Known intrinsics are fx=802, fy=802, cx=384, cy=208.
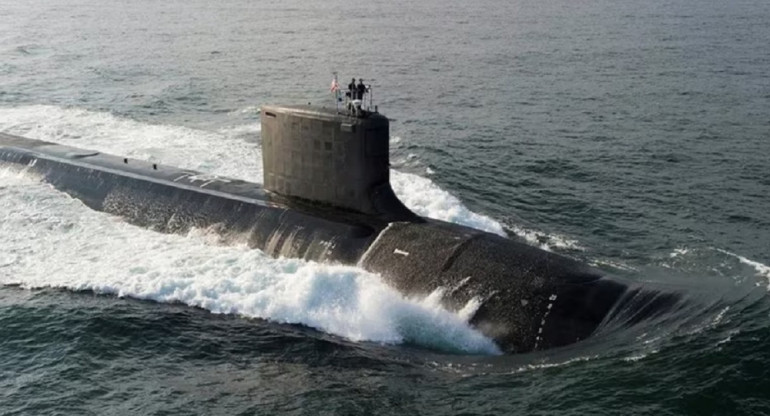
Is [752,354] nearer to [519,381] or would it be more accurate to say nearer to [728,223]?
[519,381]

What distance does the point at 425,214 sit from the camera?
23969 millimetres

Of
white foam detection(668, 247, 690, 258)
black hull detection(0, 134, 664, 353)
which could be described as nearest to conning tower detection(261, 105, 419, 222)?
black hull detection(0, 134, 664, 353)

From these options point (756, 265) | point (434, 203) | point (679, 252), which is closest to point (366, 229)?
point (434, 203)

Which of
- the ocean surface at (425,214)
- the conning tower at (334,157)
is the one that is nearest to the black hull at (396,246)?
the conning tower at (334,157)

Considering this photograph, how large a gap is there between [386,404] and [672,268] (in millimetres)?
9139

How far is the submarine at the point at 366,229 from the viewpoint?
14.9m

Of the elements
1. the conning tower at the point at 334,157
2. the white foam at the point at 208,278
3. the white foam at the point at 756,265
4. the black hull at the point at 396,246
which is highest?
the conning tower at the point at 334,157

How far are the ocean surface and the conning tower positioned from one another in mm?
1842

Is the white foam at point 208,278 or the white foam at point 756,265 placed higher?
the white foam at point 756,265

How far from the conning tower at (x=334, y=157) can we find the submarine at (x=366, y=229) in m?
0.03

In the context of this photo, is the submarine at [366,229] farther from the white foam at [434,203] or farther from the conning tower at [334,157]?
the white foam at [434,203]

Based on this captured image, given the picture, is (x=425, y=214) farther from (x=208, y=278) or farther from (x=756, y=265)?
(x=756, y=265)

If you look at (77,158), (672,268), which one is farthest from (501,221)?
(77,158)

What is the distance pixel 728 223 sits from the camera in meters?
22.1
